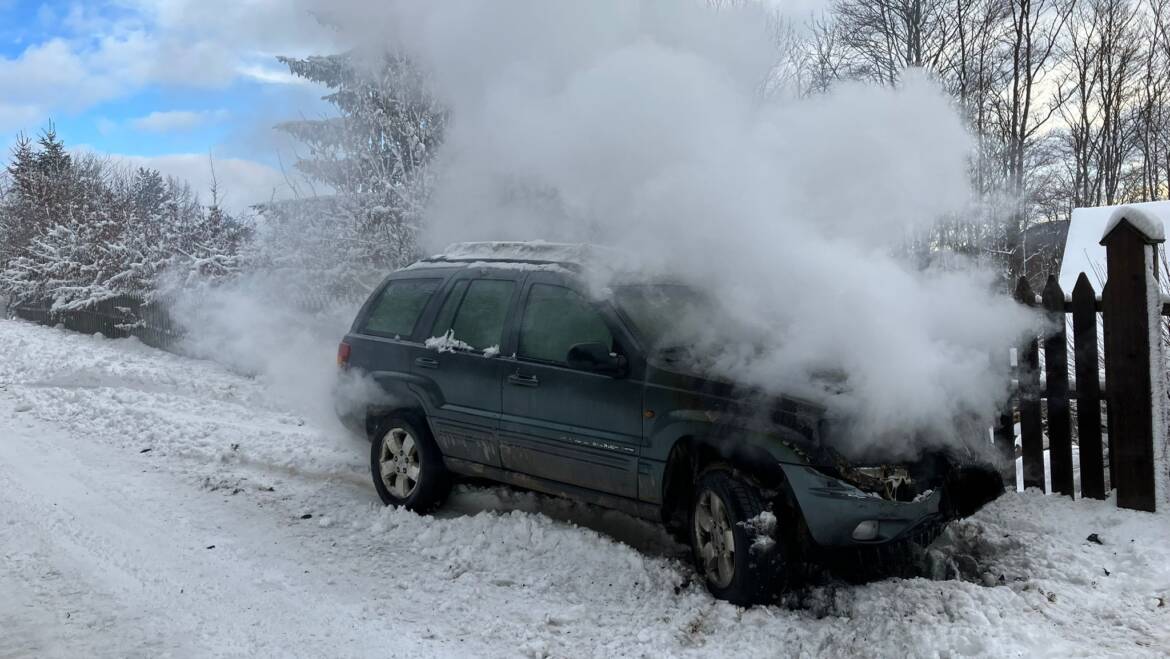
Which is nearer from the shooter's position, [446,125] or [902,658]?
[902,658]

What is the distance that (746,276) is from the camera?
4.71m

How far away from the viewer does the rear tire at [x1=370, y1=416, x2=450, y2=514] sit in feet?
18.4

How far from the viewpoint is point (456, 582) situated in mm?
4484

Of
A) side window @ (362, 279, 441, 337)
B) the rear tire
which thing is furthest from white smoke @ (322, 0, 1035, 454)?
the rear tire

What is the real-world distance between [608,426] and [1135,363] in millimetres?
3174

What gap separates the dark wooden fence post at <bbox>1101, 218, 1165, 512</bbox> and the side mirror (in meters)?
3.03

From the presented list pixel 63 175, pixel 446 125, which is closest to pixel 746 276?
pixel 446 125

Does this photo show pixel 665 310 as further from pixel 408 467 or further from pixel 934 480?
pixel 408 467

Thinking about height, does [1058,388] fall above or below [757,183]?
below

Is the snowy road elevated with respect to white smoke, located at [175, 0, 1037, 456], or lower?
lower

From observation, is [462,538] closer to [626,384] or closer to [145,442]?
[626,384]

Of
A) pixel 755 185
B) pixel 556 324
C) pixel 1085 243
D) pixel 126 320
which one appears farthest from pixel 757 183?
pixel 126 320

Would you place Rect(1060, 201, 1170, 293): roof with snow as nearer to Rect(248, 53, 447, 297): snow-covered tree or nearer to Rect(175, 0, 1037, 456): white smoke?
Rect(175, 0, 1037, 456): white smoke

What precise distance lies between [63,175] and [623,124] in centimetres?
3248
